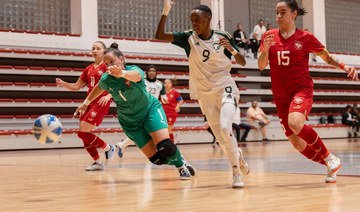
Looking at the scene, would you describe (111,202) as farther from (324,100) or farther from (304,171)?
(324,100)

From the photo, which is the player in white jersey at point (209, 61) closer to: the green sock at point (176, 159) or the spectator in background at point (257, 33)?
the green sock at point (176, 159)

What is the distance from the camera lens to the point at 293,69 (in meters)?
6.34

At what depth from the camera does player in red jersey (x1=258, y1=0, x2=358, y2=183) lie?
6.30m

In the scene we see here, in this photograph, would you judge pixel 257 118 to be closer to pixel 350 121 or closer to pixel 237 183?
pixel 350 121

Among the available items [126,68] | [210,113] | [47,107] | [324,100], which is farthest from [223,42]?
[324,100]

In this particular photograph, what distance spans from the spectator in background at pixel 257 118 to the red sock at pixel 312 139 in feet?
53.2

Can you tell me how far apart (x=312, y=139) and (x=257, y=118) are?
1634cm

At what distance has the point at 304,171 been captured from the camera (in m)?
7.74

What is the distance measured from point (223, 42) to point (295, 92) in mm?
919

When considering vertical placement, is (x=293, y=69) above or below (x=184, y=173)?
above

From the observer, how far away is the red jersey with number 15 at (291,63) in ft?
20.8

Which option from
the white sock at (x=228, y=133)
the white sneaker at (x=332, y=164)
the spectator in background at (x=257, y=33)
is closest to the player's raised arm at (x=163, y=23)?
the white sock at (x=228, y=133)

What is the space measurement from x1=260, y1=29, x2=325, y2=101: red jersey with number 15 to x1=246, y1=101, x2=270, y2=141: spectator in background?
16.2m

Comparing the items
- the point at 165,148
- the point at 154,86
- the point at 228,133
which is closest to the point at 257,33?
the point at 154,86
